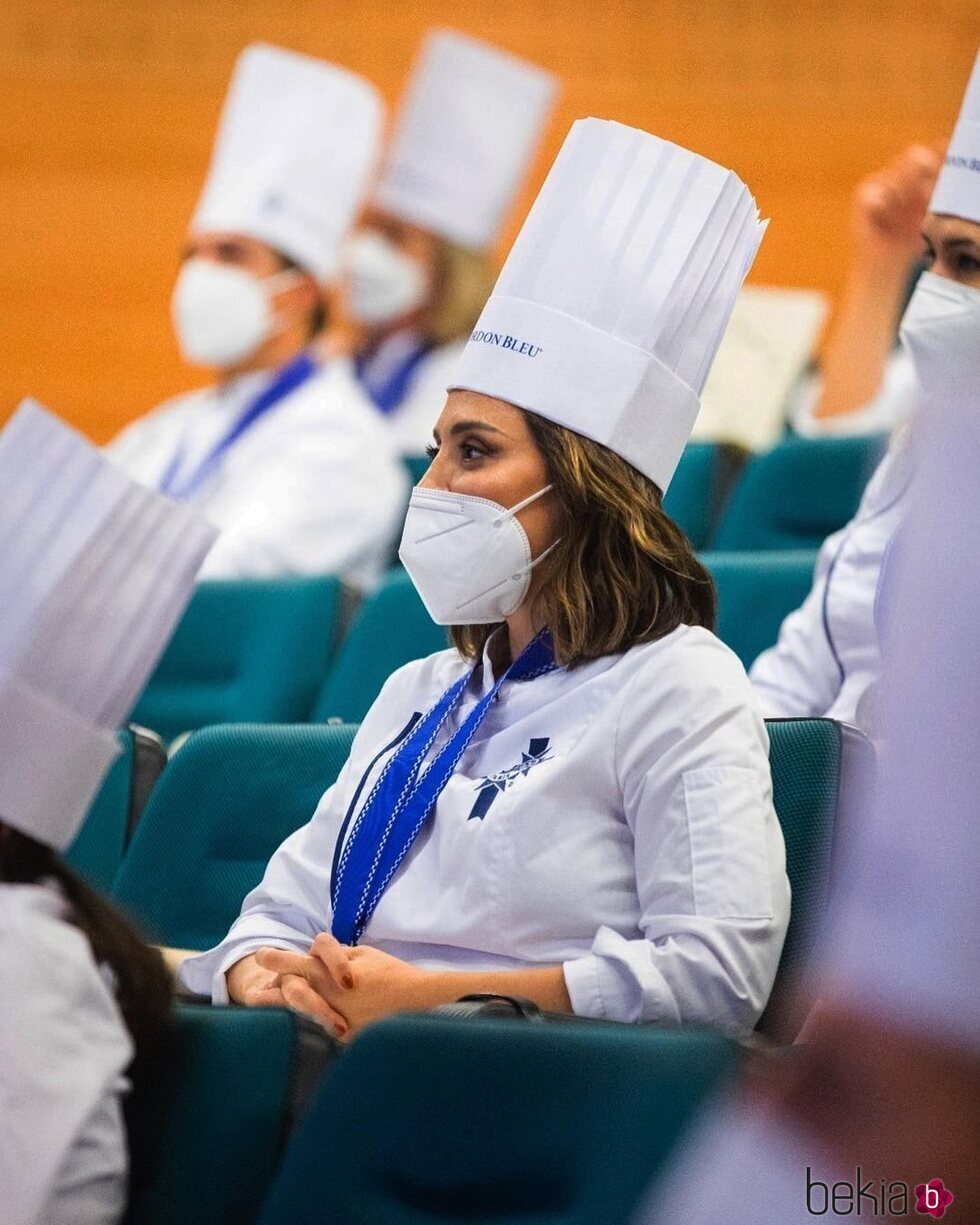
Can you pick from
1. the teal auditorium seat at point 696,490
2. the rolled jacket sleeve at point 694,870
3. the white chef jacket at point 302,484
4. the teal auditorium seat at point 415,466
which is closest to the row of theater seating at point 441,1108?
the rolled jacket sleeve at point 694,870

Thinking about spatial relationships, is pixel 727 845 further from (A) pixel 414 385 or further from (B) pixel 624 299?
(A) pixel 414 385

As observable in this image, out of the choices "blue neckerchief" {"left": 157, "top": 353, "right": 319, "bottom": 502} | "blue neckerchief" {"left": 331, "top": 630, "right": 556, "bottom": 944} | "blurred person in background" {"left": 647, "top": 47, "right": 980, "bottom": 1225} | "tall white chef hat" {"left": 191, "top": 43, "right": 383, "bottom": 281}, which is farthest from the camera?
"tall white chef hat" {"left": 191, "top": 43, "right": 383, "bottom": 281}

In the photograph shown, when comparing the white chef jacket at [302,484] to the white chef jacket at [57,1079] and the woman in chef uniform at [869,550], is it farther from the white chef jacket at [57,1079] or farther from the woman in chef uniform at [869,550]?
the white chef jacket at [57,1079]

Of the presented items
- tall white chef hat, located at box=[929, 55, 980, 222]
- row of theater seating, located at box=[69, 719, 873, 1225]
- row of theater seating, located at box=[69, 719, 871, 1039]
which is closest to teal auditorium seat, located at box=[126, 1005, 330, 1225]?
row of theater seating, located at box=[69, 719, 873, 1225]

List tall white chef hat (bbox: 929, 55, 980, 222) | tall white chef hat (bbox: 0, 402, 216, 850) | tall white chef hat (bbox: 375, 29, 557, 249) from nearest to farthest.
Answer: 1. tall white chef hat (bbox: 0, 402, 216, 850)
2. tall white chef hat (bbox: 929, 55, 980, 222)
3. tall white chef hat (bbox: 375, 29, 557, 249)

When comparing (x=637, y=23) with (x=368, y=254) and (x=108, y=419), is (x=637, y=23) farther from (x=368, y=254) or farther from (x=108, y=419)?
(x=108, y=419)

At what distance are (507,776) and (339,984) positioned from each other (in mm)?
277

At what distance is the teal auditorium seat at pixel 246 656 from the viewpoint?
294cm

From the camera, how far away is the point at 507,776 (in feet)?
6.23

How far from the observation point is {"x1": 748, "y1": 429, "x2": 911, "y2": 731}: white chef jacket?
2.56 meters

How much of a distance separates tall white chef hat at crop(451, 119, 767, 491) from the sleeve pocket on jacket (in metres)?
0.47

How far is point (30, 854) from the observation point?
1.67 metres

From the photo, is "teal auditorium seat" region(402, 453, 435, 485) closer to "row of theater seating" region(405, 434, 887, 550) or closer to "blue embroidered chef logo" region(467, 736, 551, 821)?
"row of theater seating" region(405, 434, 887, 550)

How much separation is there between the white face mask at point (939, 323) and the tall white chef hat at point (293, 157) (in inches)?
91.3
